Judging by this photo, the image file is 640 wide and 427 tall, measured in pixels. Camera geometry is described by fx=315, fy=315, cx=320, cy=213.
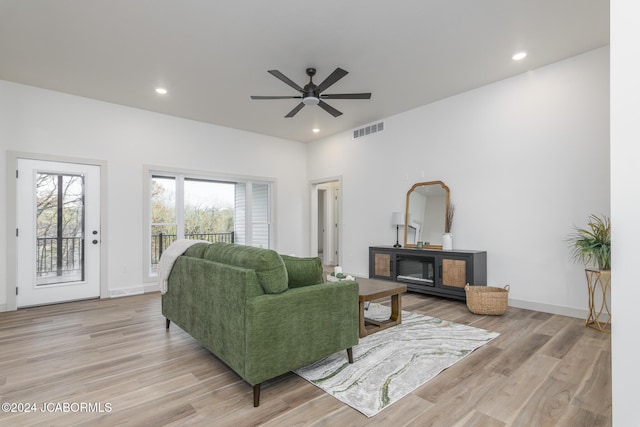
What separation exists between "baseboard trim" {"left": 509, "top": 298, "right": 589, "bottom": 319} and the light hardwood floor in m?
0.38

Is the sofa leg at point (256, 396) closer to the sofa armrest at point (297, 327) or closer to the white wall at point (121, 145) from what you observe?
the sofa armrest at point (297, 327)

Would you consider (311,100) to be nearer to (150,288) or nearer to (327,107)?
(327,107)

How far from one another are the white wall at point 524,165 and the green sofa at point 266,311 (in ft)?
9.49

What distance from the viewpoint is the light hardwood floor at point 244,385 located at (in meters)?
1.84

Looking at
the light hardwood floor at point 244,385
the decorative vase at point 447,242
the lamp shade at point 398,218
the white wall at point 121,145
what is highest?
the white wall at point 121,145

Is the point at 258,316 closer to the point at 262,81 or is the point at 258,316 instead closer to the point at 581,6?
the point at 262,81

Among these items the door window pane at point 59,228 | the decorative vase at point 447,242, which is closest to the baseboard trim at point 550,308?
the decorative vase at point 447,242

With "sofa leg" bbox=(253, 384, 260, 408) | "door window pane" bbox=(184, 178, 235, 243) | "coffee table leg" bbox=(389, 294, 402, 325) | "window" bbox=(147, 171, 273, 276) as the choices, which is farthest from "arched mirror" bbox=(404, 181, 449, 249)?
"sofa leg" bbox=(253, 384, 260, 408)

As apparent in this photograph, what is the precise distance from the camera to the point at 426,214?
17.0 ft

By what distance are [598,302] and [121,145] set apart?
22.3ft

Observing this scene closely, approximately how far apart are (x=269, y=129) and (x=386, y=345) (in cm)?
485

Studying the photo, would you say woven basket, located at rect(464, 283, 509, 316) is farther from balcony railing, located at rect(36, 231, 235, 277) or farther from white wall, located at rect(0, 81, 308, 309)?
balcony railing, located at rect(36, 231, 235, 277)

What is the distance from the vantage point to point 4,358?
2.67m

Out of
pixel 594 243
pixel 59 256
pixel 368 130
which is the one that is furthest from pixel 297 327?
pixel 368 130
